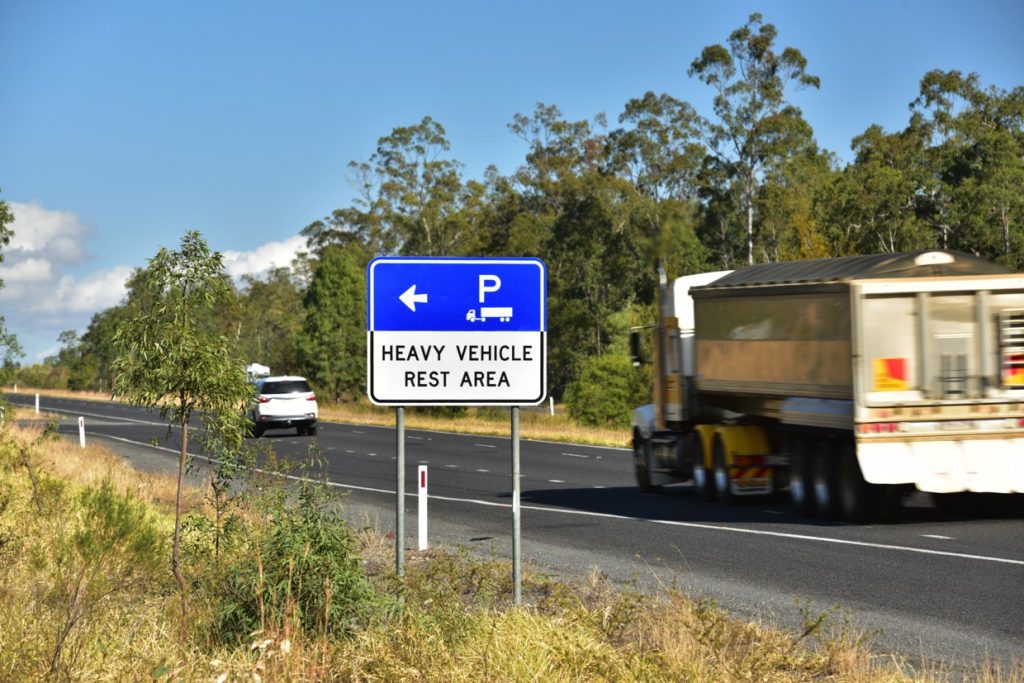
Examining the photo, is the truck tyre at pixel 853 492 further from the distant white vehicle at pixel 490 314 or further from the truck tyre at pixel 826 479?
the distant white vehicle at pixel 490 314

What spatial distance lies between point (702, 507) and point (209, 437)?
10.2 m

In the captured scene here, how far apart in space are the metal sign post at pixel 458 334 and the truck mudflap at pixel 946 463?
324 inches

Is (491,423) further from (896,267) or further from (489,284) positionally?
(489,284)

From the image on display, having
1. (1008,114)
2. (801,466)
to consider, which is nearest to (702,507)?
(801,466)

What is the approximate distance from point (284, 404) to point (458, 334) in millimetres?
33194

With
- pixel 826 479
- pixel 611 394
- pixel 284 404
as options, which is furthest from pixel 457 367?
pixel 611 394

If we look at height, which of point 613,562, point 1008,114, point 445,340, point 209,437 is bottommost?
point 613,562

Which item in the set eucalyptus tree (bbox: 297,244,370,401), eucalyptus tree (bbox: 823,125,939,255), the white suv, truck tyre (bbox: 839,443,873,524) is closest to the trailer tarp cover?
truck tyre (bbox: 839,443,873,524)

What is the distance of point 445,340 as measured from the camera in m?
8.80

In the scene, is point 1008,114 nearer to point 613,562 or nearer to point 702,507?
point 702,507

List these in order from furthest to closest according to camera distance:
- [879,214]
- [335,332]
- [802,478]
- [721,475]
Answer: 1. [335,332]
2. [879,214]
3. [721,475]
4. [802,478]

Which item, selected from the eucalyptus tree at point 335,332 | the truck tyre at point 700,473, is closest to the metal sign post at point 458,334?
the truck tyre at point 700,473

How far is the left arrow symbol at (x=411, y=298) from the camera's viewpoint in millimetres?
8758

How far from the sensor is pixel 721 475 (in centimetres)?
1945
